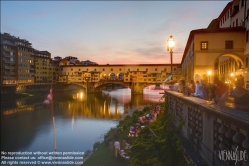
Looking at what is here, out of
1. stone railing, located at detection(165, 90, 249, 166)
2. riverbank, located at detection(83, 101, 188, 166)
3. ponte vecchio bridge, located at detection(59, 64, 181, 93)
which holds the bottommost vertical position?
riverbank, located at detection(83, 101, 188, 166)

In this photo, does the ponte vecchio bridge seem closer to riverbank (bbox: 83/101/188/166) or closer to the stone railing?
riverbank (bbox: 83/101/188/166)

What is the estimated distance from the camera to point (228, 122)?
492 centimetres

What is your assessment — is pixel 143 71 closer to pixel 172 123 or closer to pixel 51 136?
pixel 51 136

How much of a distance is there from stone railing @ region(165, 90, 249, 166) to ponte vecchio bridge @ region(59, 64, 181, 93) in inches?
2689

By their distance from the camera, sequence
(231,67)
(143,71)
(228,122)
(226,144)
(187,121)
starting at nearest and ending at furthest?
(228,122) → (226,144) → (187,121) → (231,67) → (143,71)

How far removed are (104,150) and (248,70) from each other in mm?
12494

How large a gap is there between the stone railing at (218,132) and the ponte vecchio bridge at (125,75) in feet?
224

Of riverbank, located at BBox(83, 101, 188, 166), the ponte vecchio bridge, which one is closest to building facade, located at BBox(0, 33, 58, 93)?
the ponte vecchio bridge

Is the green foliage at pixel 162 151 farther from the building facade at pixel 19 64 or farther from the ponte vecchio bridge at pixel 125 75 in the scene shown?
the ponte vecchio bridge at pixel 125 75

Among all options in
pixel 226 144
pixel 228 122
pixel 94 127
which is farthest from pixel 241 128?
pixel 94 127

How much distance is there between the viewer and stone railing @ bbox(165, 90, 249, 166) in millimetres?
4457

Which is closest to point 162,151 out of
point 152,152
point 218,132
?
point 152,152

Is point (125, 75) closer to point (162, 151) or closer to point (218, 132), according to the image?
point (162, 151)

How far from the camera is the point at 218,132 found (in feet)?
18.6
